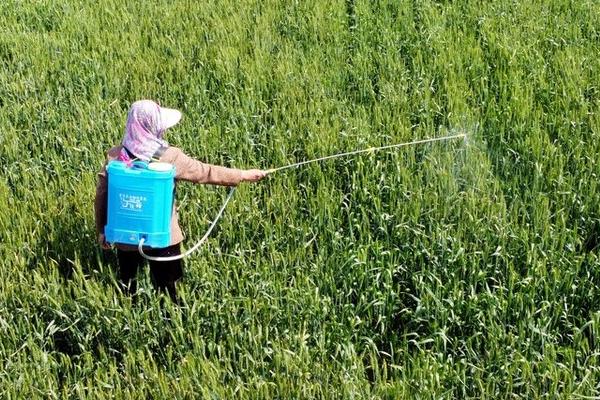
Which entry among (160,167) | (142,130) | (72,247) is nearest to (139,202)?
(160,167)

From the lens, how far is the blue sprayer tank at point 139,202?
2.71 meters

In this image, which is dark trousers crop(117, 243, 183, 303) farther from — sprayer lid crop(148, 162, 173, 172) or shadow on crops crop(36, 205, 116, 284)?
sprayer lid crop(148, 162, 173, 172)

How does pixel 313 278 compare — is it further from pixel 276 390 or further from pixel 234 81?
pixel 234 81

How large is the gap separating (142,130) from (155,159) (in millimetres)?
117

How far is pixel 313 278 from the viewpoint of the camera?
3.12m

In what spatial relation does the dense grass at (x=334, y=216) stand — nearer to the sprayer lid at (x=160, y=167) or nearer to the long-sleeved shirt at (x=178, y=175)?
the long-sleeved shirt at (x=178, y=175)

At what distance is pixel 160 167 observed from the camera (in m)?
2.73

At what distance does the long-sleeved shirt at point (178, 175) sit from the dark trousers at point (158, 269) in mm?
95

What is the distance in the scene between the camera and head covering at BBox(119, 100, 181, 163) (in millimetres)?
2777

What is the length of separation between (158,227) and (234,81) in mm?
2049

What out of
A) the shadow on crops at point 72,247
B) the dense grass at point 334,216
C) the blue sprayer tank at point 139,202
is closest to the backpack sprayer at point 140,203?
the blue sprayer tank at point 139,202

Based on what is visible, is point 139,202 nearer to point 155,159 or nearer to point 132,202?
point 132,202

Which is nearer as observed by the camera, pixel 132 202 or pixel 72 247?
pixel 132 202

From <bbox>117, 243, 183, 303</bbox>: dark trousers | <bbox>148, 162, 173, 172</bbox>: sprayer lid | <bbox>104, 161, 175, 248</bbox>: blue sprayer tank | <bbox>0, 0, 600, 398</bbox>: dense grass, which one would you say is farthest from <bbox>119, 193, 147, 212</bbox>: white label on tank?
<bbox>0, 0, 600, 398</bbox>: dense grass
